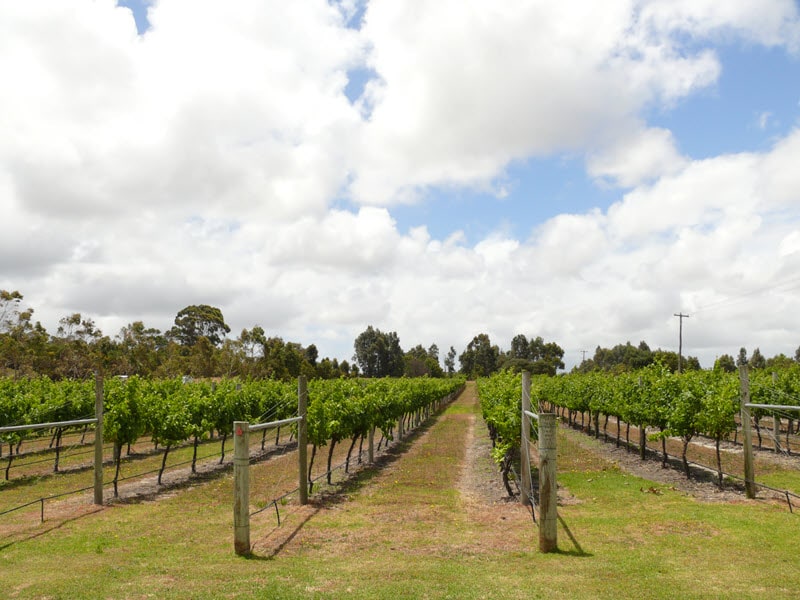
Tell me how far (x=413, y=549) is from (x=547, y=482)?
2.54 m

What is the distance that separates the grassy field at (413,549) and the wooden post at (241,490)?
30 cm

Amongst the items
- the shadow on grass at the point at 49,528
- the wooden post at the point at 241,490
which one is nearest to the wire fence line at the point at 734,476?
the wooden post at the point at 241,490

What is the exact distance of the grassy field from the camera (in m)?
7.30

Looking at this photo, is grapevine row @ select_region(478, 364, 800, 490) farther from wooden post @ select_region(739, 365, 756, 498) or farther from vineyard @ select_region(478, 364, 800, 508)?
wooden post @ select_region(739, 365, 756, 498)

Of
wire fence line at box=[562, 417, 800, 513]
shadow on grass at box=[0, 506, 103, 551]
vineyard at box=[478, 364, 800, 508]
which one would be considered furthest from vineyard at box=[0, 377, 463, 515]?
wire fence line at box=[562, 417, 800, 513]

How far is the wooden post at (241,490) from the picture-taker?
8.89m

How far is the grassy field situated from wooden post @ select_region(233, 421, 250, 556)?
0.97ft

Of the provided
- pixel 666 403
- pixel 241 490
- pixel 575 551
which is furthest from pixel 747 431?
pixel 241 490

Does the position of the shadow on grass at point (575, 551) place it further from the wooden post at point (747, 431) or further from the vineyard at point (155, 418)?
the vineyard at point (155, 418)

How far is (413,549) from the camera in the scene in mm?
9406

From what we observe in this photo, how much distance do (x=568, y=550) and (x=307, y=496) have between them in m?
Answer: 6.94

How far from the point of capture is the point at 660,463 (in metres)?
19.8

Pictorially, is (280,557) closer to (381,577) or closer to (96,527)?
(381,577)

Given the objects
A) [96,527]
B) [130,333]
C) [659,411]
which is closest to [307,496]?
[96,527]
